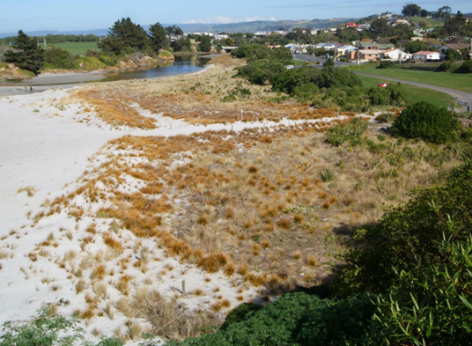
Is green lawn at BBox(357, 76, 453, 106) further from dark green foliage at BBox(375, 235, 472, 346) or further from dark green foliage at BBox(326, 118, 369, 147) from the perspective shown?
dark green foliage at BBox(375, 235, 472, 346)

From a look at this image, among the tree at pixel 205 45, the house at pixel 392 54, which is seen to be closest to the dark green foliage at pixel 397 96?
the house at pixel 392 54

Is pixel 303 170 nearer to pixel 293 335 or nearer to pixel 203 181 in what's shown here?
pixel 203 181

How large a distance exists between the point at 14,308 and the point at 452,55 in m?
78.1

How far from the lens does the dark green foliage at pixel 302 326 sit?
3.89m

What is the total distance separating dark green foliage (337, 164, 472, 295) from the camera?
14.0ft

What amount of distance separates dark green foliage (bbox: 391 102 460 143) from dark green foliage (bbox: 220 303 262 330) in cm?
1403

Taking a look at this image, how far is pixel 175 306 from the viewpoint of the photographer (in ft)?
22.4

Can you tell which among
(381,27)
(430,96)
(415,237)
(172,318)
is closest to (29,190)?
(172,318)

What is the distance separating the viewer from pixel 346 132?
18.4 meters

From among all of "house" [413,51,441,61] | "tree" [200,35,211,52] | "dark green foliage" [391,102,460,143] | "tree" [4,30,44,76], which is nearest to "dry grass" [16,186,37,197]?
"dark green foliage" [391,102,460,143]

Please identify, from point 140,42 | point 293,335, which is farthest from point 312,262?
point 140,42

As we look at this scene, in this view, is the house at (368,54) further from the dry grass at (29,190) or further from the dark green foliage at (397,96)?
the dry grass at (29,190)

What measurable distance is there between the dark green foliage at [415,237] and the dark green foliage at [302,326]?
70 cm

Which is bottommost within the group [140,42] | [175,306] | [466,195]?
[175,306]
